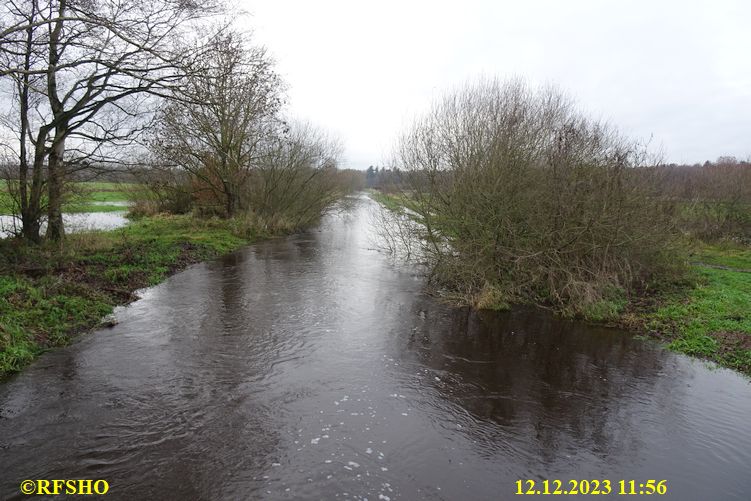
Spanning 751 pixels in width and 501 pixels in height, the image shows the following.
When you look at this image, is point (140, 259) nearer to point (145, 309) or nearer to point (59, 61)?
point (145, 309)

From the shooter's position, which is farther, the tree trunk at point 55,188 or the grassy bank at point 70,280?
the tree trunk at point 55,188

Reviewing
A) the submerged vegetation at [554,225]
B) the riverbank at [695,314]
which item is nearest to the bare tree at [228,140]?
the submerged vegetation at [554,225]

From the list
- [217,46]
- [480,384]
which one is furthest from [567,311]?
[217,46]

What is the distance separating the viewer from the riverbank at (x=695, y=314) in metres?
9.62

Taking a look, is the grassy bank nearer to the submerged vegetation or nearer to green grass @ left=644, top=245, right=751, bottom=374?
the submerged vegetation

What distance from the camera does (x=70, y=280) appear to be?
10688 mm

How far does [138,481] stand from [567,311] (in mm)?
10861

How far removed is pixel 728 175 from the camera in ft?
87.8

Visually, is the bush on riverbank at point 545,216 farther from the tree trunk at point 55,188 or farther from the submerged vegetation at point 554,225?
the tree trunk at point 55,188

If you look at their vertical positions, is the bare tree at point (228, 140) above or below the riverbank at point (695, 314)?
above

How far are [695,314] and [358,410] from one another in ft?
33.7

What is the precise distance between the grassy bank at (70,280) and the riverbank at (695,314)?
9889mm

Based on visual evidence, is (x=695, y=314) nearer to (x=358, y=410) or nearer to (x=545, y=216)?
(x=545, y=216)

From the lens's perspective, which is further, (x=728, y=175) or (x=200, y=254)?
(x=728, y=175)
